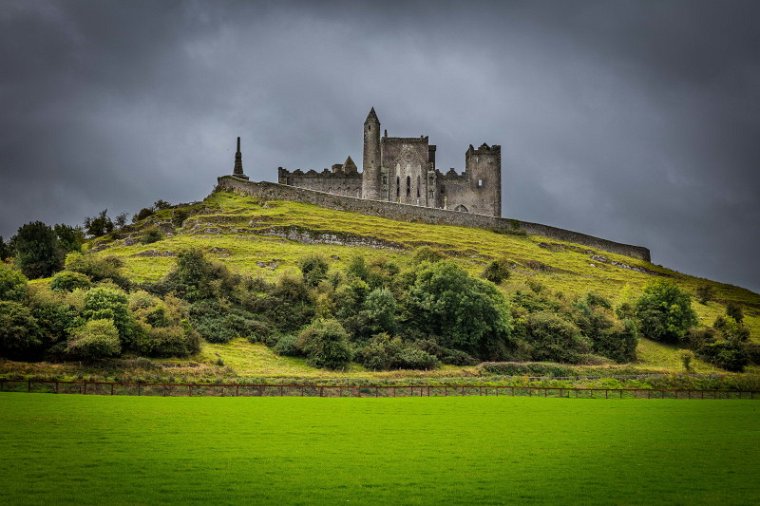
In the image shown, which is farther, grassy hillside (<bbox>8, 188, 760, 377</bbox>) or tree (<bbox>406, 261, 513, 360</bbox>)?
grassy hillside (<bbox>8, 188, 760, 377</bbox>)

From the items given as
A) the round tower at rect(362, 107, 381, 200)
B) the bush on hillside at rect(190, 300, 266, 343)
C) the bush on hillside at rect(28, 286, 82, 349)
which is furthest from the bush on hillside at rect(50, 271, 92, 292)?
the round tower at rect(362, 107, 381, 200)

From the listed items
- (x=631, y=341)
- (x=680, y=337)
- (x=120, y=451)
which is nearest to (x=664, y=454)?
(x=120, y=451)

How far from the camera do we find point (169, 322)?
181ft

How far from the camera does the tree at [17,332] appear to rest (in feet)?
156

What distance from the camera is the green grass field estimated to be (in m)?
16.8

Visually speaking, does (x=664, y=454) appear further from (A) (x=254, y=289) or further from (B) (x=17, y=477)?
(A) (x=254, y=289)

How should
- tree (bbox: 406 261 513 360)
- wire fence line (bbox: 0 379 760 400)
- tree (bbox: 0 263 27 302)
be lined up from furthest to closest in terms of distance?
tree (bbox: 406 261 513 360)
tree (bbox: 0 263 27 302)
wire fence line (bbox: 0 379 760 400)

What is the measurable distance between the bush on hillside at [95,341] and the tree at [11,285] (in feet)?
17.3

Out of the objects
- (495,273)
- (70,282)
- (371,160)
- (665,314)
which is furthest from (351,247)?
(70,282)

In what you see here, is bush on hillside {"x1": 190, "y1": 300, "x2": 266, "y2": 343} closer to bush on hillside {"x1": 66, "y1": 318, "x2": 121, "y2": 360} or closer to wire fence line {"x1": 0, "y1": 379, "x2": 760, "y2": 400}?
bush on hillside {"x1": 66, "y1": 318, "x2": 121, "y2": 360}

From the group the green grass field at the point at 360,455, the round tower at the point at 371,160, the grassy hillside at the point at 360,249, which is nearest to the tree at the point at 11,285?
the grassy hillside at the point at 360,249

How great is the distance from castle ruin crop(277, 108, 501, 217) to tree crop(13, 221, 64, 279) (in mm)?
45372

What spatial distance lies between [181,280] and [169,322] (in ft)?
35.2

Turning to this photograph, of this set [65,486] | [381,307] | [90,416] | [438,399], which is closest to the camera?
[65,486]
